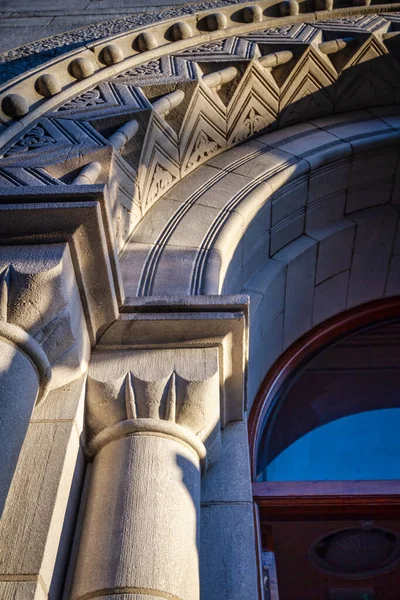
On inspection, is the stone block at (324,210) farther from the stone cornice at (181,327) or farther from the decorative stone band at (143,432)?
the decorative stone band at (143,432)

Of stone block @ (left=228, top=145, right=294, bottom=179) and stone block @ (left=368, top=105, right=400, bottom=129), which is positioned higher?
stone block @ (left=368, top=105, right=400, bottom=129)

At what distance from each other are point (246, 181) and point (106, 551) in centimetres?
232

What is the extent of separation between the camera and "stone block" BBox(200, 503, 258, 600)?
1.85 meters

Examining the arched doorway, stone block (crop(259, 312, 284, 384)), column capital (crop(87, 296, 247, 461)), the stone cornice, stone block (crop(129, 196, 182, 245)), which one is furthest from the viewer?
stone block (crop(259, 312, 284, 384))

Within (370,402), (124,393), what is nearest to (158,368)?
(124,393)

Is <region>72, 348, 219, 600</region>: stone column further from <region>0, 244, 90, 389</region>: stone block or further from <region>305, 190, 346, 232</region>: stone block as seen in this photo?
<region>305, 190, 346, 232</region>: stone block

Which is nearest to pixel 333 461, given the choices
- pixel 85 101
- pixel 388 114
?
pixel 85 101

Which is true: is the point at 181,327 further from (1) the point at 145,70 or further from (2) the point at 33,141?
(1) the point at 145,70

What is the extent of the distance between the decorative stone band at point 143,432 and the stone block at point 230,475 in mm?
177

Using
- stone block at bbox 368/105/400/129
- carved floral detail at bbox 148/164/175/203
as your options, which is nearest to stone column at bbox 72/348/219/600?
carved floral detail at bbox 148/164/175/203

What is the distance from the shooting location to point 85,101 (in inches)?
133

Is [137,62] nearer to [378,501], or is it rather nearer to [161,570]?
[378,501]

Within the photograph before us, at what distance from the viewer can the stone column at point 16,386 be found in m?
1.66

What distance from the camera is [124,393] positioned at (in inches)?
82.1
